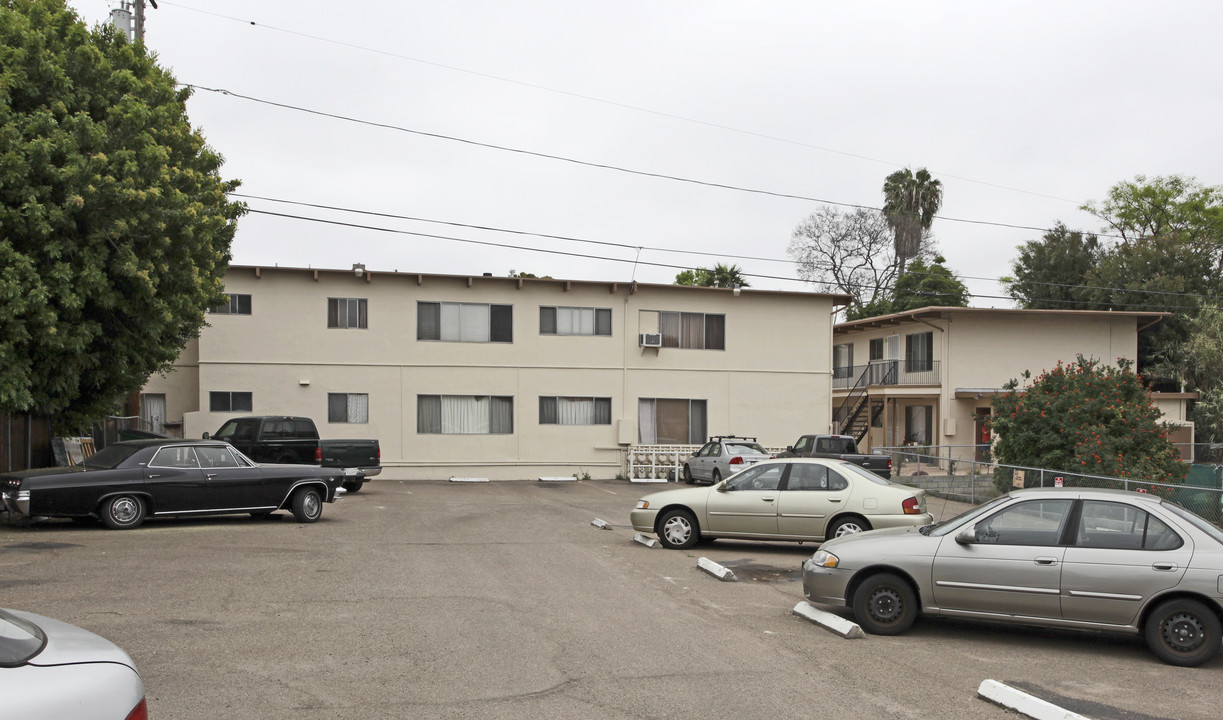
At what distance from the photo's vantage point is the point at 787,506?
14.0 metres

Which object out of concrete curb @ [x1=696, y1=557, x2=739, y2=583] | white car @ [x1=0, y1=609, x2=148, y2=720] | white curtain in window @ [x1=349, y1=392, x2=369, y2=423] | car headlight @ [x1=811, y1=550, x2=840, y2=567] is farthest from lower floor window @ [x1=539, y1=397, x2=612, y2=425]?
white car @ [x1=0, y1=609, x2=148, y2=720]

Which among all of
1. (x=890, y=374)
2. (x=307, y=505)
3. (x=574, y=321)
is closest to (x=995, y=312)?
(x=890, y=374)

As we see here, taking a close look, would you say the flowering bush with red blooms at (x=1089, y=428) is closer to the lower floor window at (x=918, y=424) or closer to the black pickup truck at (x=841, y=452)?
the black pickup truck at (x=841, y=452)

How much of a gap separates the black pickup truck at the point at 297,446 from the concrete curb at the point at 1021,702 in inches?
723

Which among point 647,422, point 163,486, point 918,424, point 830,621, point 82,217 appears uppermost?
point 82,217

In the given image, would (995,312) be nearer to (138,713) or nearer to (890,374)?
(890,374)

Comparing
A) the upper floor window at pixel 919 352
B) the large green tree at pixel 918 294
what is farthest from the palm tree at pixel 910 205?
the upper floor window at pixel 919 352

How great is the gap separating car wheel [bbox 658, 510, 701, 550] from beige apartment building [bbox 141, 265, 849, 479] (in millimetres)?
16536

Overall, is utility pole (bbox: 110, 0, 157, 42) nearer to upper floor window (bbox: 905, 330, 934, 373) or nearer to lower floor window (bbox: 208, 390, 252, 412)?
lower floor window (bbox: 208, 390, 252, 412)

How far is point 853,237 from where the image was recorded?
56438mm

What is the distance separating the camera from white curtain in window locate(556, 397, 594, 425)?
103 ft

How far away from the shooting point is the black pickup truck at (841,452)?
2523cm

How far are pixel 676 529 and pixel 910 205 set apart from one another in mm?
48826

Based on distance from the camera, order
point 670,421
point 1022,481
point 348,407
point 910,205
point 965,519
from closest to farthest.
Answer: point 965,519 → point 1022,481 → point 348,407 → point 670,421 → point 910,205
